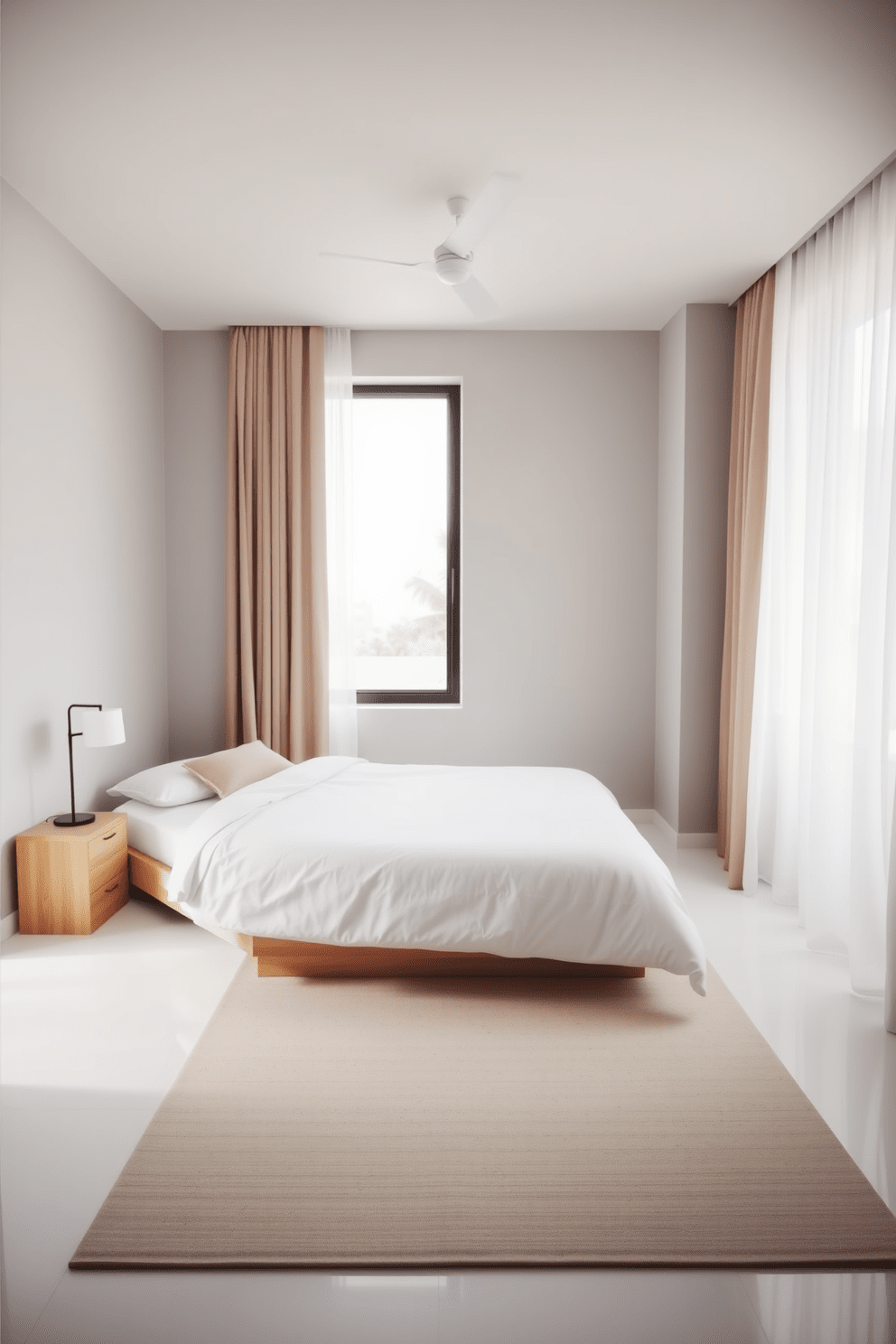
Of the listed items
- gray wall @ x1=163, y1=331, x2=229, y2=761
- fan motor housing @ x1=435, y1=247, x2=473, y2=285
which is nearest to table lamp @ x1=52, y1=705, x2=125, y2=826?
gray wall @ x1=163, y1=331, x2=229, y2=761

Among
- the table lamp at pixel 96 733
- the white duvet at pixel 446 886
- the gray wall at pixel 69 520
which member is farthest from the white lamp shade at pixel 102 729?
the white duvet at pixel 446 886

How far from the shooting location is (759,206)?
10.2ft

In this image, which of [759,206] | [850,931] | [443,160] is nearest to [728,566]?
[759,206]

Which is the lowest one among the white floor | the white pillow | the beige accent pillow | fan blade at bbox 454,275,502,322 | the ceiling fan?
the white floor

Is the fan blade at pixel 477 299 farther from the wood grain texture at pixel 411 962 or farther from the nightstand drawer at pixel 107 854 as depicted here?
the nightstand drawer at pixel 107 854

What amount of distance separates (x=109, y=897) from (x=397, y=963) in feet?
4.56

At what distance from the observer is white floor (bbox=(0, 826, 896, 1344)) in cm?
146

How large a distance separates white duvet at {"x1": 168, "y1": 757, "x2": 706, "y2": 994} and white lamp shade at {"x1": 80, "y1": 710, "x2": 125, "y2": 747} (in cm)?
68

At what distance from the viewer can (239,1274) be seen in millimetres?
1569

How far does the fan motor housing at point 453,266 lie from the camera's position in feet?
10.1

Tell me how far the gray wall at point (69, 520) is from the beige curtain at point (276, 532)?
1.48ft

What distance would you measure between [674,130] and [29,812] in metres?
3.44

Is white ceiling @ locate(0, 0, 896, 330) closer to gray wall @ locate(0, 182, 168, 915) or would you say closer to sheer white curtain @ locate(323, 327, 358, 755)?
gray wall @ locate(0, 182, 168, 915)

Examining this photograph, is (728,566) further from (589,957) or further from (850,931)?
(589,957)
